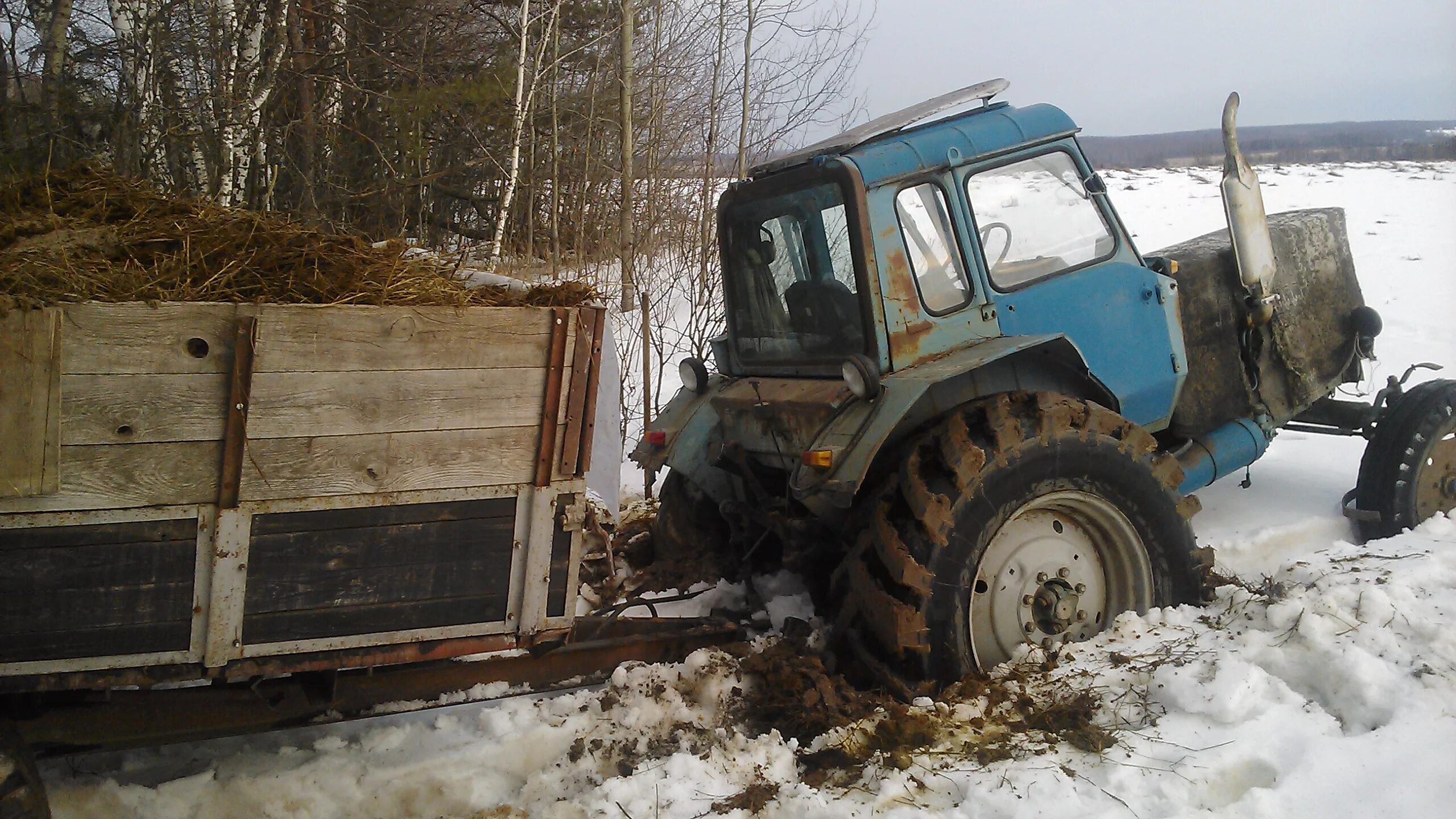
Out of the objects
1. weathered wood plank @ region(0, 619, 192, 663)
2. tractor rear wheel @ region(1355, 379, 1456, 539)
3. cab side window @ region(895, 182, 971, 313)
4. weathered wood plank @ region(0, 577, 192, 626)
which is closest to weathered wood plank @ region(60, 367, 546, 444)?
weathered wood plank @ region(0, 577, 192, 626)

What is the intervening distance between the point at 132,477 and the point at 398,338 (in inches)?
27.6

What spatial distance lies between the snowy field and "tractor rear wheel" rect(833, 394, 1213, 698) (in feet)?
0.56

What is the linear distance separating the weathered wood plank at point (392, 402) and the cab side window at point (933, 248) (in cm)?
177

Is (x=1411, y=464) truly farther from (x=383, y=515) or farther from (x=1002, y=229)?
(x=383, y=515)

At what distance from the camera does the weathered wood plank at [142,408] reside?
2.14 meters

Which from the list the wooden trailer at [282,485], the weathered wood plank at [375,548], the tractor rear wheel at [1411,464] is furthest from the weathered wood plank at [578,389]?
the tractor rear wheel at [1411,464]

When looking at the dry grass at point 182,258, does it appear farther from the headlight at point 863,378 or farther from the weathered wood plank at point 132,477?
the headlight at point 863,378

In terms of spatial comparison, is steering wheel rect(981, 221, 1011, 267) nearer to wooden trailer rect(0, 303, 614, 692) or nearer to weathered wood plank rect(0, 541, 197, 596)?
wooden trailer rect(0, 303, 614, 692)

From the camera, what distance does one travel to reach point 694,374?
4.64m

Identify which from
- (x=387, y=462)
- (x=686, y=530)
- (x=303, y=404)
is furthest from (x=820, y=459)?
(x=303, y=404)

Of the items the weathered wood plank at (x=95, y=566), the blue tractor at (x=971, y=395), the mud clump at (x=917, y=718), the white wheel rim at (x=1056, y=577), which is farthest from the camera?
the white wheel rim at (x=1056, y=577)

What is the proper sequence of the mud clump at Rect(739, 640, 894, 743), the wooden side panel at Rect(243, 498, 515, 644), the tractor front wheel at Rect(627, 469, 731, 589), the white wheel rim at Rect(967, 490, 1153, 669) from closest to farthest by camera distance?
the wooden side panel at Rect(243, 498, 515, 644)
the mud clump at Rect(739, 640, 894, 743)
the white wheel rim at Rect(967, 490, 1153, 669)
the tractor front wheel at Rect(627, 469, 731, 589)

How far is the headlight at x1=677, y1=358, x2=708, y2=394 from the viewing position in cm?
462

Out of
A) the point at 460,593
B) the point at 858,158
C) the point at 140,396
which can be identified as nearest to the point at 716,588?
the point at 460,593
